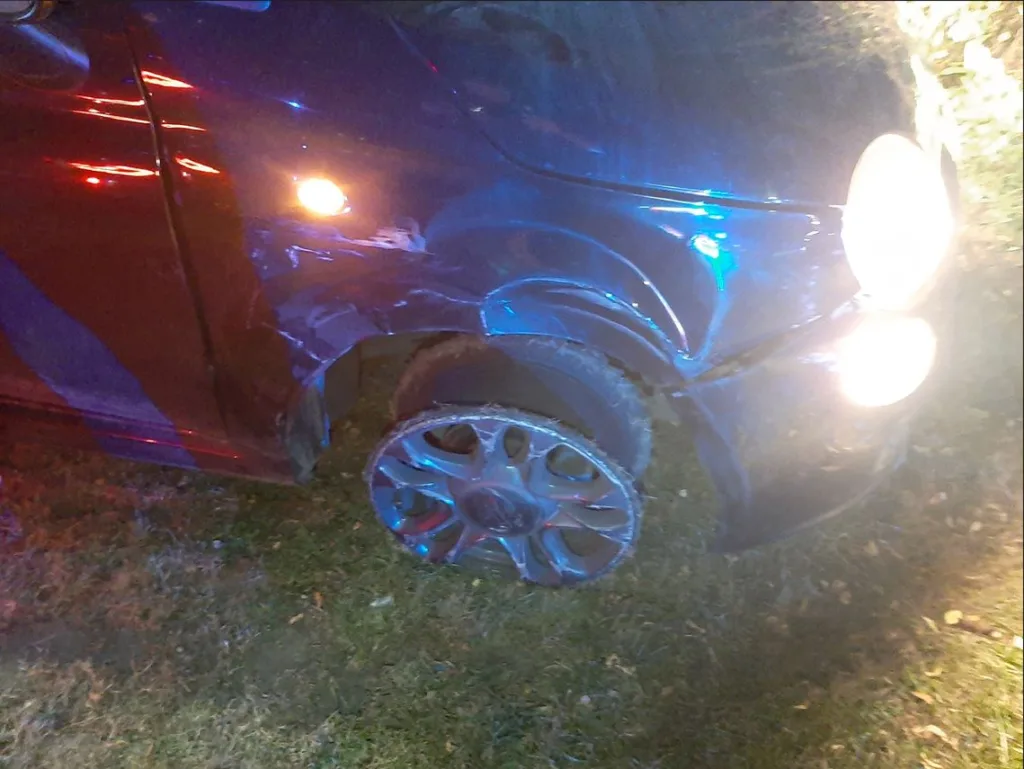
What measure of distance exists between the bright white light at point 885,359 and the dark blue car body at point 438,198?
0.04 metres

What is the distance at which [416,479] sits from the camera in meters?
2.05

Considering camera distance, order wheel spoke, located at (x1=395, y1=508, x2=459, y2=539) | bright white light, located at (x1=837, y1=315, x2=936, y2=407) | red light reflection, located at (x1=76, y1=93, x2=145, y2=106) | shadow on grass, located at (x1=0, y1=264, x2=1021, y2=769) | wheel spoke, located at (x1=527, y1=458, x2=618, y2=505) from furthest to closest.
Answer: wheel spoke, located at (x1=395, y1=508, x2=459, y2=539) < shadow on grass, located at (x1=0, y1=264, x2=1021, y2=769) < wheel spoke, located at (x1=527, y1=458, x2=618, y2=505) < bright white light, located at (x1=837, y1=315, x2=936, y2=407) < red light reflection, located at (x1=76, y1=93, x2=145, y2=106)

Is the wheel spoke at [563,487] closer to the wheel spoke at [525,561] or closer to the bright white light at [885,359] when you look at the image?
the wheel spoke at [525,561]

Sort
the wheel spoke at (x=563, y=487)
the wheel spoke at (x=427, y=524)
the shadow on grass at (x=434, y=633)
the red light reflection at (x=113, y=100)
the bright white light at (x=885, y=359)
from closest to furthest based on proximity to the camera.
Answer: the red light reflection at (x=113, y=100)
the bright white light at (x=885, y=359)
the wheel spoke at (x=563, y=487)
the shadow on grass at (x=434, y=633)
the wheel spoke at (x=427, y=524)

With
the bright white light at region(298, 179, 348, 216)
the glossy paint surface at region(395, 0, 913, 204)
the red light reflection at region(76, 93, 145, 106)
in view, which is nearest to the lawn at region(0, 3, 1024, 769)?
the glossy paint surface at region(395, 0, 913, 204)

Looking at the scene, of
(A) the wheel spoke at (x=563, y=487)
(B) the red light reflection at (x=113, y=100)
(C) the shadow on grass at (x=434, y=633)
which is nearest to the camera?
(B) the red light reflection at (x=113, y=100)

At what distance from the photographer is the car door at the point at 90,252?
152 centimetres

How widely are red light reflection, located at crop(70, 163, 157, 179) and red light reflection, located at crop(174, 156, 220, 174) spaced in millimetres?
56

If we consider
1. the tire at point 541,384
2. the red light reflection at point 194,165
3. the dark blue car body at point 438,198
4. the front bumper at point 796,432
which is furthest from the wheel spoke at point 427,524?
the red light reflection at point 194,165

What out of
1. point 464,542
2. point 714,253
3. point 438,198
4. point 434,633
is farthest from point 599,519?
point 438,198

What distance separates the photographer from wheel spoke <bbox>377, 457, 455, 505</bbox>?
2.03m

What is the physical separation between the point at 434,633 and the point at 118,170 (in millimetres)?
1403

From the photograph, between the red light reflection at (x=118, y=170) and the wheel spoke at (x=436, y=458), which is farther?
the wheel spoke at (x=436, y=458)

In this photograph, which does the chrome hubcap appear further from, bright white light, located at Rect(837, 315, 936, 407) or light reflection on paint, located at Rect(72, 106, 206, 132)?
light reflection on paint, located at Rect(72, 106, 206, 132)
